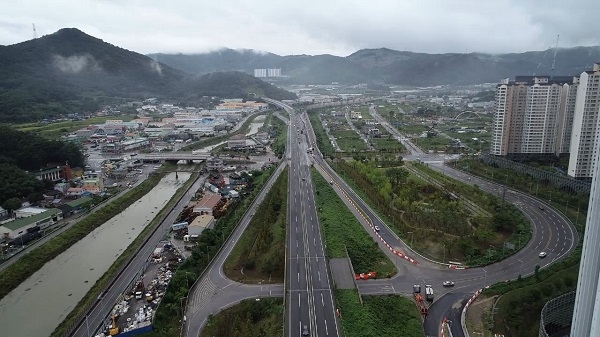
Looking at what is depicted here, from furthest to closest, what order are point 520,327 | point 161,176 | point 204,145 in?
point 204,145
point 161,176
point 520,327

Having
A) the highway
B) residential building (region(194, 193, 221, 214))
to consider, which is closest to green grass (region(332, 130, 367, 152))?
the highway

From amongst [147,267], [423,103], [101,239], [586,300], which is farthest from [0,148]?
[423,103]

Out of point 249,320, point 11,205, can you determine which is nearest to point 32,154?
point 11,205

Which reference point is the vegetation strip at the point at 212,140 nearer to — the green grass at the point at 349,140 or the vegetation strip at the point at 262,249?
the green grass at the point at 349,140

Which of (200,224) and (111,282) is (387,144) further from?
(111,282)

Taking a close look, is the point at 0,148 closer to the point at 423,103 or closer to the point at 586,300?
the point at 586,300

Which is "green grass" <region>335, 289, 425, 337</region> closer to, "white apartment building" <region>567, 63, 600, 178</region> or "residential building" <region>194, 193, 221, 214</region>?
"residential building" <region>194, 193, 221, 214</region>
